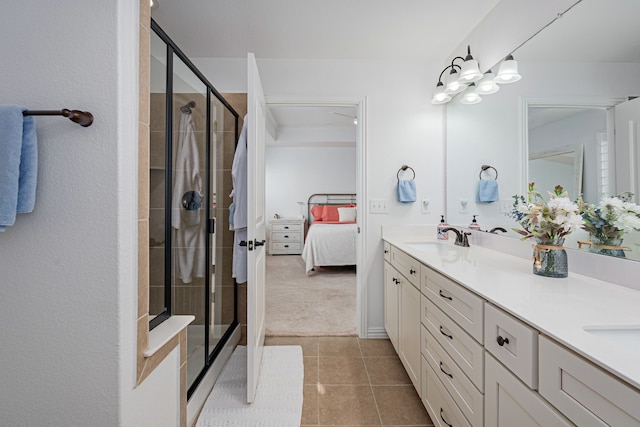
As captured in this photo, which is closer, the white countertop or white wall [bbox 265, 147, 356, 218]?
the white countertop

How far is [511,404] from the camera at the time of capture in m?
0.81

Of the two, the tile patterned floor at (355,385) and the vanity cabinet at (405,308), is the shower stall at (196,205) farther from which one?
the vanity cabinet at (405,308)

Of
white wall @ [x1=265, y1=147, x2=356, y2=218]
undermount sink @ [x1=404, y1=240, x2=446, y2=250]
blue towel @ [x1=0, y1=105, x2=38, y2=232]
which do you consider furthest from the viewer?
white wall @ [x1=265, y1=147, x2=356, y2=218]

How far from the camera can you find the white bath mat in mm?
1473

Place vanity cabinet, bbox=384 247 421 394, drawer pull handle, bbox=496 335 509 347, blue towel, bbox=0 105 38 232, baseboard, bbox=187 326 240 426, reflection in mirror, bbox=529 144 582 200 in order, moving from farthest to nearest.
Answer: vanity cabinet, bbox=384 247 421 394
baseboard, bbox=187 326 240 426
reflection in mirror, bbox=529 144 582 200
drawer pull handle, bbox=496 335 509 347
blue towel, bbox=0 105 38 232

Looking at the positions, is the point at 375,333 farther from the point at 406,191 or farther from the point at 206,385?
the point at 206,385

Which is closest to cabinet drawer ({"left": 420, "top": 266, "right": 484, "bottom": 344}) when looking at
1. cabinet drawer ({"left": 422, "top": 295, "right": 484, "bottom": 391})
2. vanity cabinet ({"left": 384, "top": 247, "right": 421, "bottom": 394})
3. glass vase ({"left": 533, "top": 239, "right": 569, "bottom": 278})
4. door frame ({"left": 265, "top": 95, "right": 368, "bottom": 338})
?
cabinet drawer ({"left": 422, "top": 295, "right": 484, "bottom": 391})

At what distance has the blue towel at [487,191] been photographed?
1.89m

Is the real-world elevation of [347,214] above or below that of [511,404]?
above

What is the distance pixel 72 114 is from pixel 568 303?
1.55 metres

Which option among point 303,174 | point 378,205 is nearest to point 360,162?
point 378,205

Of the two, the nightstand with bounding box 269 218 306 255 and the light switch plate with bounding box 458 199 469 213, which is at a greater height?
the light switch plate with bounding box 458 199 469 213

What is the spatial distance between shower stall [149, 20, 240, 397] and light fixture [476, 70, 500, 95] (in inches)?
75.2

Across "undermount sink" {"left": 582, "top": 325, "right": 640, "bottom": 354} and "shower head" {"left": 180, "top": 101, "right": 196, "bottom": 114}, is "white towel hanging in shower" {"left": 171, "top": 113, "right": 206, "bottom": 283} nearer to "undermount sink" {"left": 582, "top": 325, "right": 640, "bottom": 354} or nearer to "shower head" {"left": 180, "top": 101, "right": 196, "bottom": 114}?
"shower head" {"left": 180, "top": 101, "right": 196, "bottom": 114}
